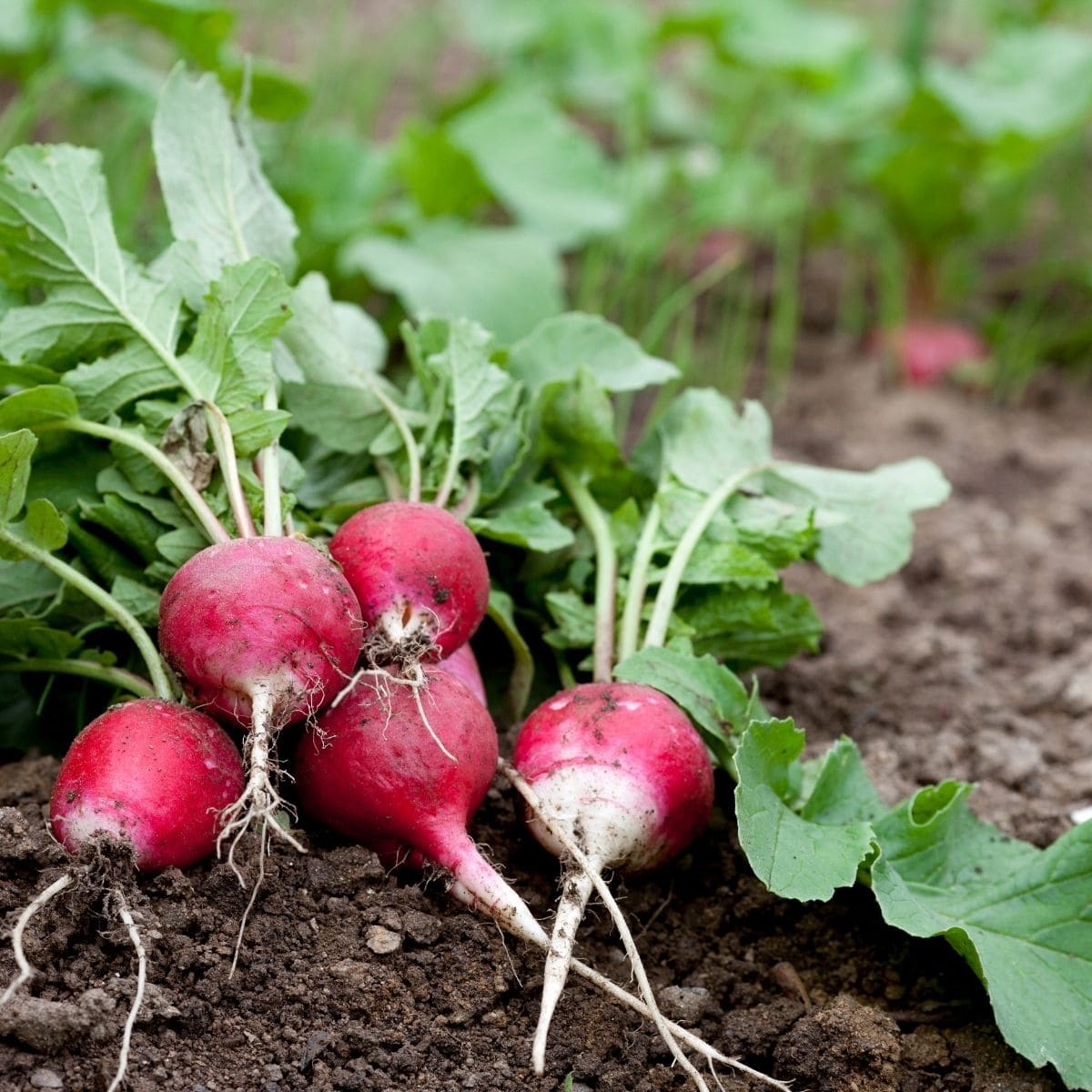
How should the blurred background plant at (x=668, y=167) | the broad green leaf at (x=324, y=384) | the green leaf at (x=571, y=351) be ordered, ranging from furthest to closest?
the blurred background plant at (x=668, y=167), the green leaf at (x=571, y=351), the broad green leaf at (x=324, y=384)

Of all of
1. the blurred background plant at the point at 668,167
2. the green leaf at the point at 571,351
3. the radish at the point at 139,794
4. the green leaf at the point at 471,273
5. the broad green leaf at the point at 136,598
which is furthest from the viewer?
the blurred background plant at the point at 668,167

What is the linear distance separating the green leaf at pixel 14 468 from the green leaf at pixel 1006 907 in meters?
1.27

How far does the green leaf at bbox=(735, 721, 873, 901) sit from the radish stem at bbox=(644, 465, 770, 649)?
0.27 metres

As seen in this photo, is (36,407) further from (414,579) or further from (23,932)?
(23,932)

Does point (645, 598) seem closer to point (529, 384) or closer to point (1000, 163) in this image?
point (529, 384)

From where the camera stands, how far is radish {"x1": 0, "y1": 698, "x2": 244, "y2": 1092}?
1629 mm

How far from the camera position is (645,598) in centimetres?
227

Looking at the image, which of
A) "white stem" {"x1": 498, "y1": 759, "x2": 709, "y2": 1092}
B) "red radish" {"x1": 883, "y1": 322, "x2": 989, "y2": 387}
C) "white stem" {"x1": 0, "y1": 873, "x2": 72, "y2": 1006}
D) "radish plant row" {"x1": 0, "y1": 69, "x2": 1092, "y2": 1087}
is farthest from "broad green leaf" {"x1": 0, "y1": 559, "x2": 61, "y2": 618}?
"red radish" {"x1": 883, "y1": 322, "x2": 989, "y2": 387}

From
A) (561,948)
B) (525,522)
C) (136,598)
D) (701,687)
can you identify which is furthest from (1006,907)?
(136,598)

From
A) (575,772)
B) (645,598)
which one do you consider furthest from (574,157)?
(575,772)

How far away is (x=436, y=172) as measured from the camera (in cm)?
385

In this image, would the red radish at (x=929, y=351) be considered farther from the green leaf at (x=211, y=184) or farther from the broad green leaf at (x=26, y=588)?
the broad green leaf at (x=26, y=588)

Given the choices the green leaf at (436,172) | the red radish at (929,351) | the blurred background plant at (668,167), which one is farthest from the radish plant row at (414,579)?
the red radish at (929,351)

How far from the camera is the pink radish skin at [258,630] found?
168 centimetres
